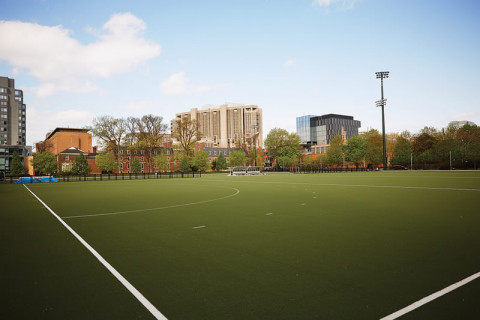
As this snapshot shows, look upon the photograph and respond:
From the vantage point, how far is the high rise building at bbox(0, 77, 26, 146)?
114m

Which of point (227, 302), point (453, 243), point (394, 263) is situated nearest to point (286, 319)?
point (227, 302)

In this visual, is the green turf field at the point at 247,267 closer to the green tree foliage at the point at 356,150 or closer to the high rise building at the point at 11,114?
the green tree foliage at the point at 356,150

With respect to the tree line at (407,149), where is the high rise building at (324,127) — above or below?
above

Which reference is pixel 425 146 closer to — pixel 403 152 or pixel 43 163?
pixel 403 152

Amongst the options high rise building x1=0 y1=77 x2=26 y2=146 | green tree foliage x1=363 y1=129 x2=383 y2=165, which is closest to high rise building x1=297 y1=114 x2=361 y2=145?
green tree foliage x1=363 y1=129 x2=383 y2=165

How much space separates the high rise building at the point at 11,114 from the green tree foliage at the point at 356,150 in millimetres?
118048

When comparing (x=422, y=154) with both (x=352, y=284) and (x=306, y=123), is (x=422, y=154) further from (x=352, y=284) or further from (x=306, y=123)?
(x=306, y=123)

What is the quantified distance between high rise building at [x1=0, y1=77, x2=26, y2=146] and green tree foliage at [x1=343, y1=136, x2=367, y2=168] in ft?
387

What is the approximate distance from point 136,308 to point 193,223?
5.79 m

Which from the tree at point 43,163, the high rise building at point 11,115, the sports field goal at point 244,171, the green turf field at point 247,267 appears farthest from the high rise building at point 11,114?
the green turf field at point 247,267

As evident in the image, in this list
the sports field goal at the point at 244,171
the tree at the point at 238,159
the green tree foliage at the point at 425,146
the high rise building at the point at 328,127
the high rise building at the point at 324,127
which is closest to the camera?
the sports field goal at the point at 244,171

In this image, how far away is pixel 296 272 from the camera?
507cm

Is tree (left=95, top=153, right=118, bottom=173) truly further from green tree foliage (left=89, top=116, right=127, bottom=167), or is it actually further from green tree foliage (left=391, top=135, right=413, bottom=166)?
green tree foliage (left=391, top=135, right=413, bottom=166)

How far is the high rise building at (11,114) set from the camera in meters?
114
